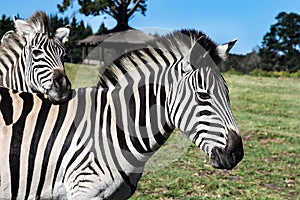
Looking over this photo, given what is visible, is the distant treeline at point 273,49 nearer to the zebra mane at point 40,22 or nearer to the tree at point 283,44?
the tree at point 283,44

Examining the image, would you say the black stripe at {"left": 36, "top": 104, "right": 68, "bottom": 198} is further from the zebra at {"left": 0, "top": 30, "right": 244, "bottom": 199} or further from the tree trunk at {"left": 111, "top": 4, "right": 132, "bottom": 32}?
the tree trunk at {"left": 111, "top": 4, "right": 132, "bottom": 32}

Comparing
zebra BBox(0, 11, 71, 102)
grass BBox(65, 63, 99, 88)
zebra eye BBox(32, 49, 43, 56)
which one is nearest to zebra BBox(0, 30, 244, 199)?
grass BBox(65, 63, 99, 88)

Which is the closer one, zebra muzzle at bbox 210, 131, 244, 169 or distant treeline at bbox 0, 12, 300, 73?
zebra muzzle at bbox 210, 131, 244, 169

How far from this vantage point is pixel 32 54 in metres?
4.48

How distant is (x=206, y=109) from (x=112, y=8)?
956 inches

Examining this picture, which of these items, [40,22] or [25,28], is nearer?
[25,28]

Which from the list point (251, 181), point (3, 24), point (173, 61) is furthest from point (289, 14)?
point (173, 61)

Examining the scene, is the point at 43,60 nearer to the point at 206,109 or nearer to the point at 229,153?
the point at 206,109

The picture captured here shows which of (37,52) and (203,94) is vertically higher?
(37,52)

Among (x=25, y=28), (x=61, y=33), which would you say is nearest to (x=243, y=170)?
(x=61, y=33)

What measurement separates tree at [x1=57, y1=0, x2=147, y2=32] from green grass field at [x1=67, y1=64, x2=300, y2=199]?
1469cm

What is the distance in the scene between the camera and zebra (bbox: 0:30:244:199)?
265cm

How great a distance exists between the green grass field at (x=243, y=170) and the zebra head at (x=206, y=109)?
1.05 m

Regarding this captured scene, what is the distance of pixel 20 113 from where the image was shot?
9.57 ft
